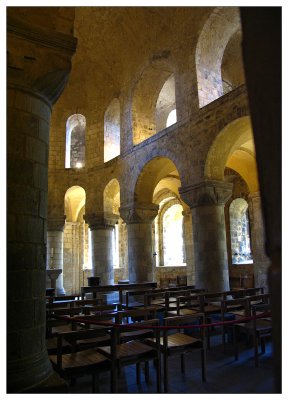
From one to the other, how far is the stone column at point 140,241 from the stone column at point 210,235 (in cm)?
321

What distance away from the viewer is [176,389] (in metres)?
4.12

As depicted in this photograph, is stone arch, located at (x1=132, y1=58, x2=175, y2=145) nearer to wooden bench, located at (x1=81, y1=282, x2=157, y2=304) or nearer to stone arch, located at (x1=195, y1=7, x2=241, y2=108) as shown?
stone arch, located at (x1=195, y1=7, x2=241, y2=108)

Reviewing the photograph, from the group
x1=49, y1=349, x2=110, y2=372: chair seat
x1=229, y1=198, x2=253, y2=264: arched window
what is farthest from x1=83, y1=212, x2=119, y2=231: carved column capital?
x1=49, y1=349, x2=110, y2=372: chair seat

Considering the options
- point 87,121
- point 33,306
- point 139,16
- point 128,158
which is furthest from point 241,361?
point 87,121

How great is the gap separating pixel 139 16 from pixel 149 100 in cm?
300

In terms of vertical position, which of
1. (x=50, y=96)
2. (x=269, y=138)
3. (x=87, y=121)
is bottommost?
(x=269, y=138)

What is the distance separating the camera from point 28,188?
3361mm

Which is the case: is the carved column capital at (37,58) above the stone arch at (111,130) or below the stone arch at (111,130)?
below

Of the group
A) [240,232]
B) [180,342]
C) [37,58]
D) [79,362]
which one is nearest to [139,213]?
[240,232]

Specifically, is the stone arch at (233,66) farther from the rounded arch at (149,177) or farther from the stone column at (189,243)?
the stone column at (189,243)

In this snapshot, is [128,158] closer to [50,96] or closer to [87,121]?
[87,121]

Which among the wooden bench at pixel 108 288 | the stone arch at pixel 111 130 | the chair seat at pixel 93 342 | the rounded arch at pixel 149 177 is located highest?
the stone arch at pixel 111 130

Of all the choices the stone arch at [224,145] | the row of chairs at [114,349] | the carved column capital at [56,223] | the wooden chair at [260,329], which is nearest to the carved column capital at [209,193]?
the stone arch at [224,145]

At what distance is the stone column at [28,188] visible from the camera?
3.10 metres
